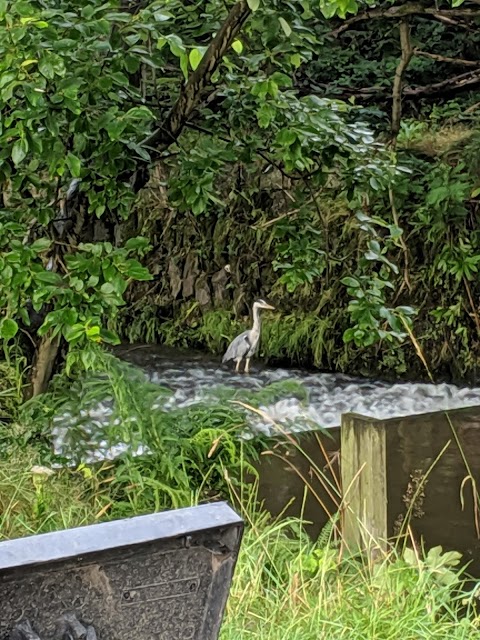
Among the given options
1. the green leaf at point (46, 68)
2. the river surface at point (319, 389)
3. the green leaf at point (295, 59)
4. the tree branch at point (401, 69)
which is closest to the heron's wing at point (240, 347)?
the river surface at point (319, 389)

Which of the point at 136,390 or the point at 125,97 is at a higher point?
the point at 125,97

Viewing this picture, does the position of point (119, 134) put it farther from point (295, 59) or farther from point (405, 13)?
point (405, 13)

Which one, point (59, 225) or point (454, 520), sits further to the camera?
point (454, 520)

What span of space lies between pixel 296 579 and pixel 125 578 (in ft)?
4.48

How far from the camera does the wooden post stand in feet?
8.07

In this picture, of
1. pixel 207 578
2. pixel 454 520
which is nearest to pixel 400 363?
pixel 454 520

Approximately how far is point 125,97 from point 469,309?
187 inches

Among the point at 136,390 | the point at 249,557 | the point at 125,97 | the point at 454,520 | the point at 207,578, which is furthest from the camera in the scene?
the point at 454,520

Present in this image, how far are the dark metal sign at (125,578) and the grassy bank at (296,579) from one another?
0.96 meters

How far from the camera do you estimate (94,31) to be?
7.86ft

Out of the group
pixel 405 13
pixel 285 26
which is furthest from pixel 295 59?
pixel 405 13

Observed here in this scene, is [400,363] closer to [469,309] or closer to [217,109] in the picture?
[469,309]

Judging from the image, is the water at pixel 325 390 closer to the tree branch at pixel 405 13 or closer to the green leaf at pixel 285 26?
the tree branch at pixel 405 13

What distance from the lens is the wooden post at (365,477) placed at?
2459 millimetres
